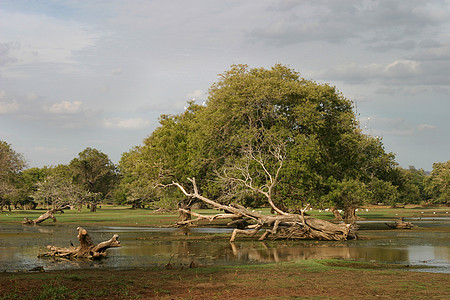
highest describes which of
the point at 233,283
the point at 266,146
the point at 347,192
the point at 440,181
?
the point at 266,146

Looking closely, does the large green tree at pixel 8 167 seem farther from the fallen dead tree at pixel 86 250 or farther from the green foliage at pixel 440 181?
the green foliage at pixel 440 181

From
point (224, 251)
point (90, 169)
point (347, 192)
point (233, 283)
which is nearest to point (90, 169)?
point (90, 169)

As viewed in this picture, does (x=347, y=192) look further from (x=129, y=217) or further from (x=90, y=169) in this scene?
(x=90, y=169)

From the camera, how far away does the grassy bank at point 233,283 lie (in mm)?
14852

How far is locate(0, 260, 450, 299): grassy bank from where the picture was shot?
14.9 m

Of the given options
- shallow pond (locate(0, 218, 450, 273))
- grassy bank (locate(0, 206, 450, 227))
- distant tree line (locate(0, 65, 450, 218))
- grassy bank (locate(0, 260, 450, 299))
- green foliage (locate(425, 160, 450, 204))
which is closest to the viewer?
grassy bank (locate(0, 260, 450, 299))

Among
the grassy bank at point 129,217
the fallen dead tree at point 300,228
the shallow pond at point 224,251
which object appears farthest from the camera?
the grassy bank at point 129,217

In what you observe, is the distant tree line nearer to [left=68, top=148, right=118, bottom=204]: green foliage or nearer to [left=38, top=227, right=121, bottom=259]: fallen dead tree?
[left=38, top=227, right=121, bottom=259]: fallen dead tree

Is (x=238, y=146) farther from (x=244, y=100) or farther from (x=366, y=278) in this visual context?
(x=366, y=278)

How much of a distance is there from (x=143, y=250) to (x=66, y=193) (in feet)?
198

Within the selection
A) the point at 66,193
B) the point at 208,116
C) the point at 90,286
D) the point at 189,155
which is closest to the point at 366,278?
the point at 90,286

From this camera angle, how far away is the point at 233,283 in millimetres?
17125

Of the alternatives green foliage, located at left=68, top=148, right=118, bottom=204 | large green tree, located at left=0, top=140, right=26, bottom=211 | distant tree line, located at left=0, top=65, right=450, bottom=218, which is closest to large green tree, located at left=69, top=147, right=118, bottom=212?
green foliage, located at left=68, top=148, right=118, bottom=204

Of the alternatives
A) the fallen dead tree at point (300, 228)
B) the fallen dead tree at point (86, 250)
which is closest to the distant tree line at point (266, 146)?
→ the fallen dead tree at point (300, 228)
